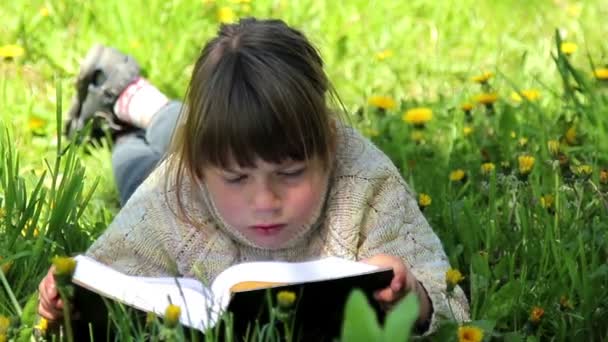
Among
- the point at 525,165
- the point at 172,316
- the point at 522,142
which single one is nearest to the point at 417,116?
the point at 522,142

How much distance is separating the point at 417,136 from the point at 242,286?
1432 millimetres

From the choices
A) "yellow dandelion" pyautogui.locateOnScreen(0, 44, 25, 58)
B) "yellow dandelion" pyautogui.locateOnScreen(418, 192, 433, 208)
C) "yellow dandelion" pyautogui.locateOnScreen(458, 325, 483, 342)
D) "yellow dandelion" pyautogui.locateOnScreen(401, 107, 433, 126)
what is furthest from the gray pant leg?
"yellow dandelion" pyautogui.locateOnScreen(458, 325, 483, 342)

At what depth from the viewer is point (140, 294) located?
1.80m

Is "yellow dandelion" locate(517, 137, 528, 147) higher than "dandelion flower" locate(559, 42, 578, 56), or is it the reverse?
"dandelion flower" locate(559, 42, 578, 56)

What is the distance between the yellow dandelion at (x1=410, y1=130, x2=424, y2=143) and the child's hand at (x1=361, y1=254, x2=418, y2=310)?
1052 mm

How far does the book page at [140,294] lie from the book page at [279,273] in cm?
3

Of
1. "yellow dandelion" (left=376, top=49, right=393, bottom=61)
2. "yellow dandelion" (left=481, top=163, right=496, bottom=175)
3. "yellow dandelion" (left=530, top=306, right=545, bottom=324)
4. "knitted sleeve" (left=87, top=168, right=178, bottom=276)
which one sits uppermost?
"yellow dandelion" (left=376, top=49, right=393, bottom=61)

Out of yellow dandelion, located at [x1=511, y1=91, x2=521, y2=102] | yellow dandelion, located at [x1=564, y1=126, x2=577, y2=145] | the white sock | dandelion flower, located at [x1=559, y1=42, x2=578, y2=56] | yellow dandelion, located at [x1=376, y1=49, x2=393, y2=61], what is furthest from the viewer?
→ yellow dandelion, located at [x1=376, y1=49, x2=393, y2=61]

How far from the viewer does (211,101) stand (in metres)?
1.99

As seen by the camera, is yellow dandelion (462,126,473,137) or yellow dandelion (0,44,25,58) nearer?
yellow dandelion (462,126,473,137)

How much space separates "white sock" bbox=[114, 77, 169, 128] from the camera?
126 inches

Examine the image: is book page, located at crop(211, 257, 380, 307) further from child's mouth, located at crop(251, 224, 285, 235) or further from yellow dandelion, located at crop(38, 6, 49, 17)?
yellow dandelion, located at crop(38, 6, 49, 17)

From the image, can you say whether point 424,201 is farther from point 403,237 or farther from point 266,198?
point 266,198

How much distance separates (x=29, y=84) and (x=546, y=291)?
5.93 feet
